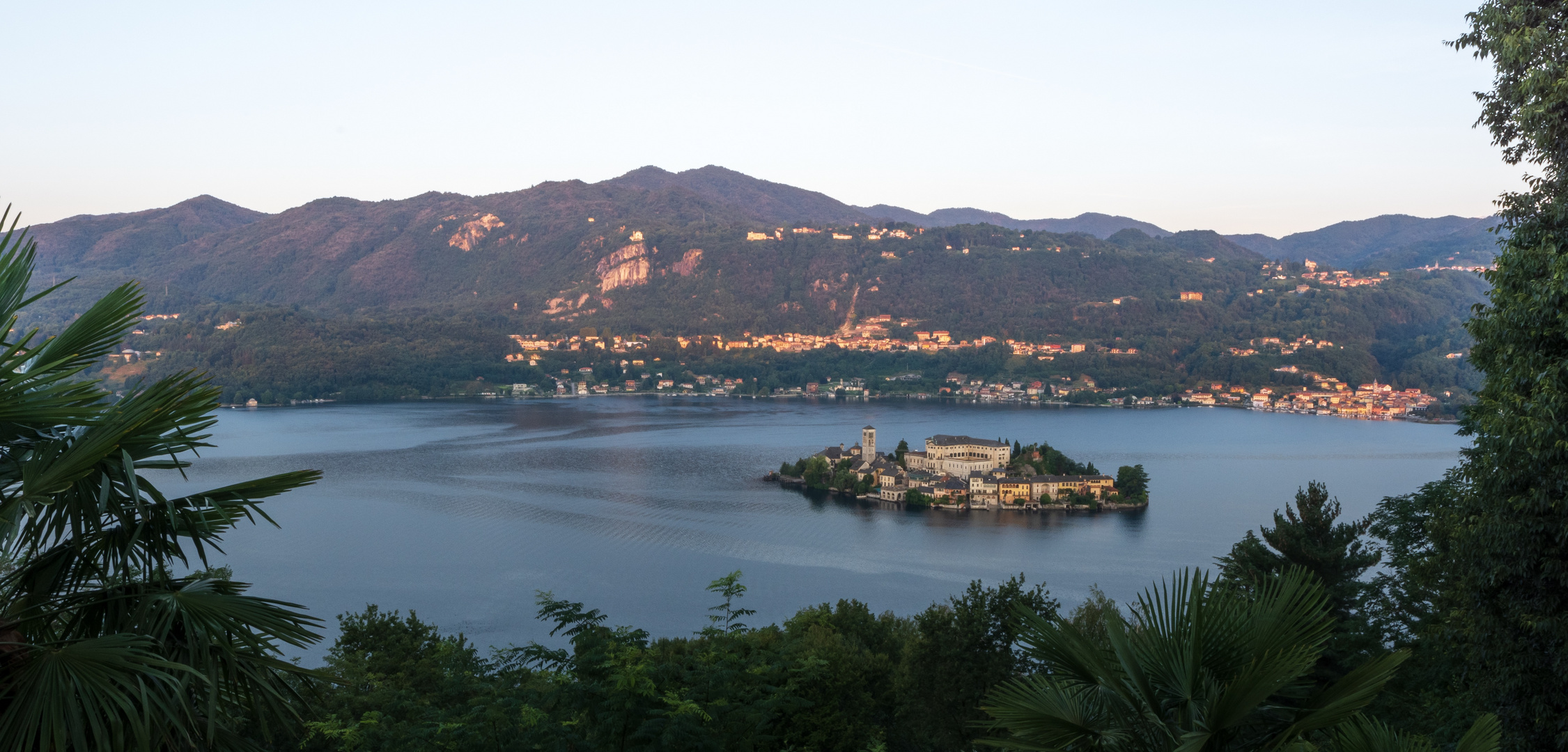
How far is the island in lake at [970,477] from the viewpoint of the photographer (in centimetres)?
2658

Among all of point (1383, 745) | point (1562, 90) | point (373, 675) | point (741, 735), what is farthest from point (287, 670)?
point (373, 675)

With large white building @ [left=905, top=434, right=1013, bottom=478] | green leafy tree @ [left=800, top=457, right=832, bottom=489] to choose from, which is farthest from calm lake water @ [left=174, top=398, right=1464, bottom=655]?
large white building @ [left=905, top=434, right=1013, bottom=478]

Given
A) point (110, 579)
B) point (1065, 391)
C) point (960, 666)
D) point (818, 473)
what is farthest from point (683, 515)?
point (1065, 391)

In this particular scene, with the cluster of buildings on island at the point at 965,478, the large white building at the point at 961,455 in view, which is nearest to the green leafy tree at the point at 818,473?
the cluster of buildings on island at the point at 965,478

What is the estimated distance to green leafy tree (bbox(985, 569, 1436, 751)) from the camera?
1.60 m

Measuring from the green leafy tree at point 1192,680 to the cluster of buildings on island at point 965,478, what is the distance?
2552 centimetres

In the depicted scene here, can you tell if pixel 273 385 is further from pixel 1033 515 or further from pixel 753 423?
pixel 1033 515

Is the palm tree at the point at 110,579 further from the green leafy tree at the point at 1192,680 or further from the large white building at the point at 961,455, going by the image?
the large white building at the point at 961,455

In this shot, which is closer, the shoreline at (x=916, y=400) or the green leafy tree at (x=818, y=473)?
the green leafy tree at (x=818, y=473)

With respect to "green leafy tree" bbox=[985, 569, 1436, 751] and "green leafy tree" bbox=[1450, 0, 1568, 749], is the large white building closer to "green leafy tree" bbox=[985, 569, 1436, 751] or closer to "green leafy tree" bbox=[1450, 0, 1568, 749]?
"green leafy tree" bbox=[1450, 0, 1568, 749]

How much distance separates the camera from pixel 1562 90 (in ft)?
11.6

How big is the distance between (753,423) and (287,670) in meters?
44.7

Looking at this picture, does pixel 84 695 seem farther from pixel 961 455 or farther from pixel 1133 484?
pixel 961 455

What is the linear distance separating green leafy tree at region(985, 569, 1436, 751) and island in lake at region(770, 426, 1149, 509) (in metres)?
25.2
